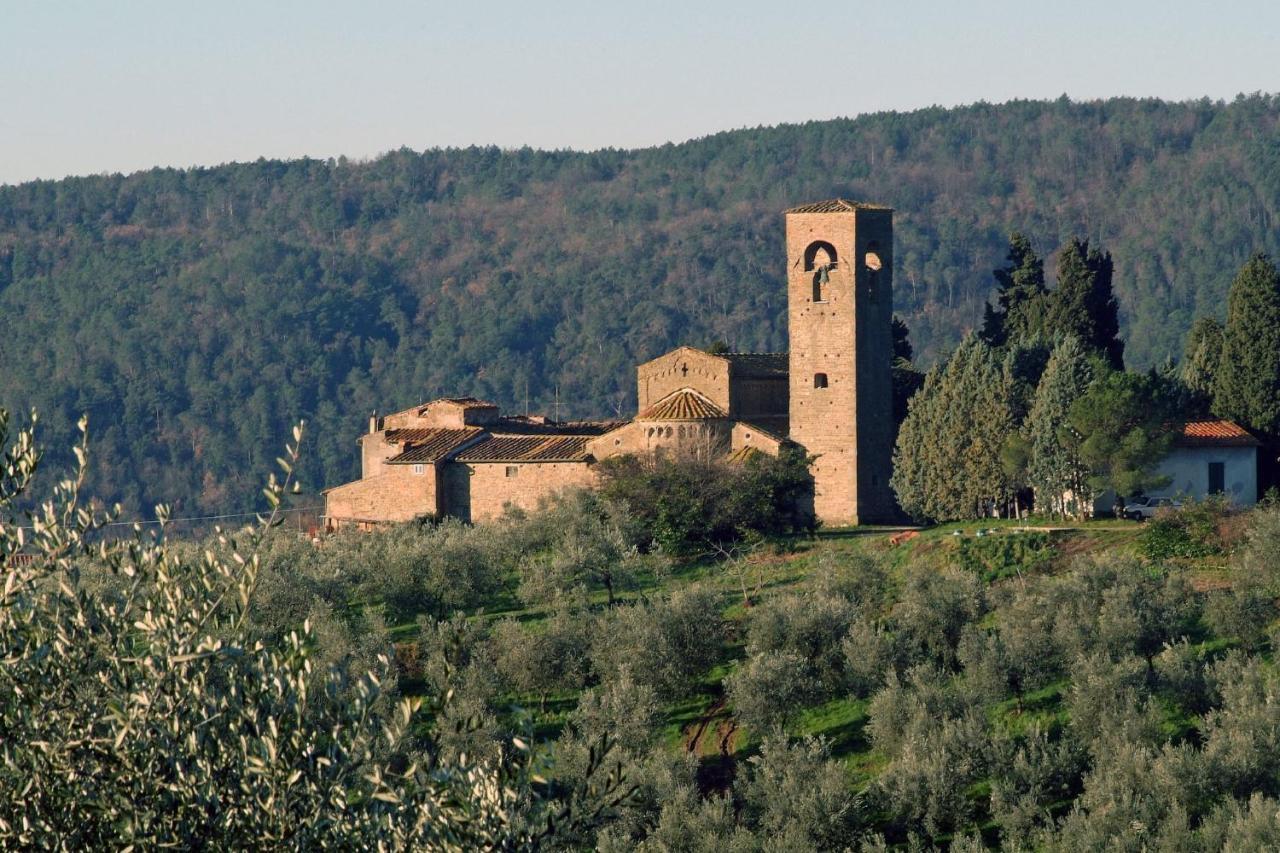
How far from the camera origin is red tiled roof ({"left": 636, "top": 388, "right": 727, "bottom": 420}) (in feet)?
150

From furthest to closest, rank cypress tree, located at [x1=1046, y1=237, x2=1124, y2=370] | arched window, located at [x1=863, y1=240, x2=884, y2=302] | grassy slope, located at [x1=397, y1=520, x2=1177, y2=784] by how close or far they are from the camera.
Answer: cypress tree, located at [x1=1046, y1=237, x2=1124, y2=370] → arched window, located at [x1=863, y1=240, x2=884, y2=302] → grassy slope, located at [x1=397, y1=520, x2=1177, y2=784]

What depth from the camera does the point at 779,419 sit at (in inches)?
1879

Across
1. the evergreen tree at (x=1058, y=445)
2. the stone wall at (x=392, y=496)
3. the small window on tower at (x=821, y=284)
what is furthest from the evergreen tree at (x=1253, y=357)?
the stone wall at (x=392, y=496)

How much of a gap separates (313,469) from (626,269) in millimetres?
46729

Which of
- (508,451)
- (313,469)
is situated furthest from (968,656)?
(313,469)

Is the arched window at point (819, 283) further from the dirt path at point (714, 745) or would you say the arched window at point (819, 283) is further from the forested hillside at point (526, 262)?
the forested hillside at point (526, 262)

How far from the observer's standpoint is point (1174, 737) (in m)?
30.8

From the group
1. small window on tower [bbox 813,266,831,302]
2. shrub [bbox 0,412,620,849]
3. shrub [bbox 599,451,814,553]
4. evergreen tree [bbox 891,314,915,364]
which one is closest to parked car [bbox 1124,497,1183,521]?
shrub [bbox 599,451,814,553]

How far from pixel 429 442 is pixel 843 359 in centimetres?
902

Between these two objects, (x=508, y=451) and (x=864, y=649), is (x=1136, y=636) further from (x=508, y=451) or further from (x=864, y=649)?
(x=508, y=451)

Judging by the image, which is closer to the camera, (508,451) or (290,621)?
(290,621)

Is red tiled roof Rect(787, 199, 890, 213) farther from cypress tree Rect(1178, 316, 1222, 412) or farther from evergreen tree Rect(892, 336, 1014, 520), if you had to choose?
cypress tree Rect(1178, 316, 1222, 412)

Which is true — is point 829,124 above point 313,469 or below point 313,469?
above

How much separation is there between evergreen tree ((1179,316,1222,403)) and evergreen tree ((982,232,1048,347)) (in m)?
3.36
